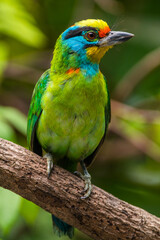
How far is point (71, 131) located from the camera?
291 centimetres

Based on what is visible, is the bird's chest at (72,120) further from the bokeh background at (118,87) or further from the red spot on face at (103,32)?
the bokeh background at (118,87)

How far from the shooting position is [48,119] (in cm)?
292

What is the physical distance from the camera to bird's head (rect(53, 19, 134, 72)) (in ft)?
9.73

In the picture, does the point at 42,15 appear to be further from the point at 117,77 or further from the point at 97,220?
the point at 97,220

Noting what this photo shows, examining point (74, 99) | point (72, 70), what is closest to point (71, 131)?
point (74, 99)

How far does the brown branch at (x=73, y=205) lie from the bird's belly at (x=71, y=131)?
0.98 feet

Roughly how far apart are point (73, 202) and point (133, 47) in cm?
335

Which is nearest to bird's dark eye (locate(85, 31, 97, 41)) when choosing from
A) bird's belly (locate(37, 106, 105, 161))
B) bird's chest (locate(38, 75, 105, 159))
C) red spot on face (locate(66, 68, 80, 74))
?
red spot on face (locate(66, 68, 80, 74))

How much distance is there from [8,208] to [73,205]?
430 mm

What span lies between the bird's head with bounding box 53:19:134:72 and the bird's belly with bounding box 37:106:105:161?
14.2 inches

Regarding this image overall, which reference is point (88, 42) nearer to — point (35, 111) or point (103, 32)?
point (103, 32)

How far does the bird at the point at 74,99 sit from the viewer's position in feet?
9.46

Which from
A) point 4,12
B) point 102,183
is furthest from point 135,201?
point 4,12

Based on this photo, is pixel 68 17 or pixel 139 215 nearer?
pixel 139 215
